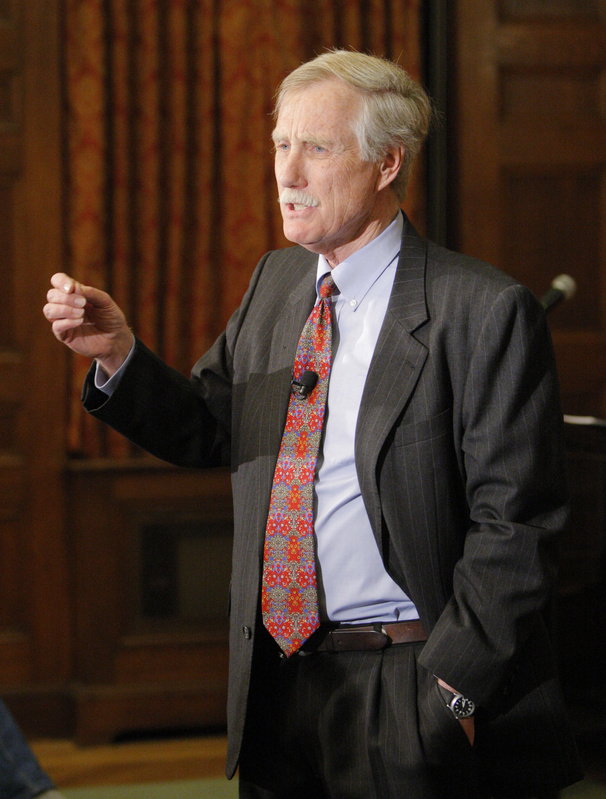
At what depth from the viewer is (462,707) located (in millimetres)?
1389

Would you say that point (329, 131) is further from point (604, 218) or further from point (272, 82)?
point (604, 218)

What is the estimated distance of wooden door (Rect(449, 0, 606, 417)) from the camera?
11.3 ft

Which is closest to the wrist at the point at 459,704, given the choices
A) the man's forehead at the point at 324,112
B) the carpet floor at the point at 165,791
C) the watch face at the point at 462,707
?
the watch face at the point at 462,707

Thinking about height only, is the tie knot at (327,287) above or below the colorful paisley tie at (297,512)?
above

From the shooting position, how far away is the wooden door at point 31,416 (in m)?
3.20

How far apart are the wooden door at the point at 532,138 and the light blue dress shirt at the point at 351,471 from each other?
2.01 m

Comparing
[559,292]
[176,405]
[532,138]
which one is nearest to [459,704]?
[176,405]

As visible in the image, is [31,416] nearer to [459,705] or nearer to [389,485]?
[389,485]

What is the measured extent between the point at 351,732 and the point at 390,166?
96cm

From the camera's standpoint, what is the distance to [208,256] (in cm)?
332

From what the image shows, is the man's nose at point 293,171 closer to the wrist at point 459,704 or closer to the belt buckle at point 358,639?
the belt buckle at point 358,639

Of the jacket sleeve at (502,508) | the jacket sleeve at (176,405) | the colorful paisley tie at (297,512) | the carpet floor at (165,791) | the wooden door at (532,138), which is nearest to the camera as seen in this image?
the jacket sleeve at (502,508)

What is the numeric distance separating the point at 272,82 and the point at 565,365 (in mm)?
1545

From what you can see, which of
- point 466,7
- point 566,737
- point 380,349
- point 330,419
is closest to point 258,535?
point 330,419
